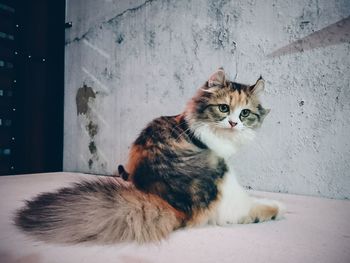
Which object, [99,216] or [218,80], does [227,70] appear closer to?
[218,80]

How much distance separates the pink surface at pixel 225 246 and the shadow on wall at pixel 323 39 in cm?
107

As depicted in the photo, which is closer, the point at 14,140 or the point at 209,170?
the point at 209,170

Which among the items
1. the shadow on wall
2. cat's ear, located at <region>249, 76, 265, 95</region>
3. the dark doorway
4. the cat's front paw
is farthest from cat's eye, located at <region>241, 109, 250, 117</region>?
the dark doorway

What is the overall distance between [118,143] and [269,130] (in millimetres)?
1320

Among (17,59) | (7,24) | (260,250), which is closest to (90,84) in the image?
(17,59)

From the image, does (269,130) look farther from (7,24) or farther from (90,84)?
(7,24)

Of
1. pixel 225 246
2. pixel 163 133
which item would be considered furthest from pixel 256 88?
pixel 225 246

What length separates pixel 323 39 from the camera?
171 centimetres

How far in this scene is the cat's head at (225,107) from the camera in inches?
51.2

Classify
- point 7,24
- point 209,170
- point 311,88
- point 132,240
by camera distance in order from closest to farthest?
point 132,240 → point 209,170 → point 311,88 → point 7,24

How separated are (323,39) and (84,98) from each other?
2104 mm

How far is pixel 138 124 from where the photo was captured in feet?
7.68

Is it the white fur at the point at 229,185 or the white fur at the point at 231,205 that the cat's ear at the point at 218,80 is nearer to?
the white fur at the point at 229,185

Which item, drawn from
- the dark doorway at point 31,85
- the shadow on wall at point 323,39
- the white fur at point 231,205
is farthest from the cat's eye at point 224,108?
the dark doorway at point 31,85
